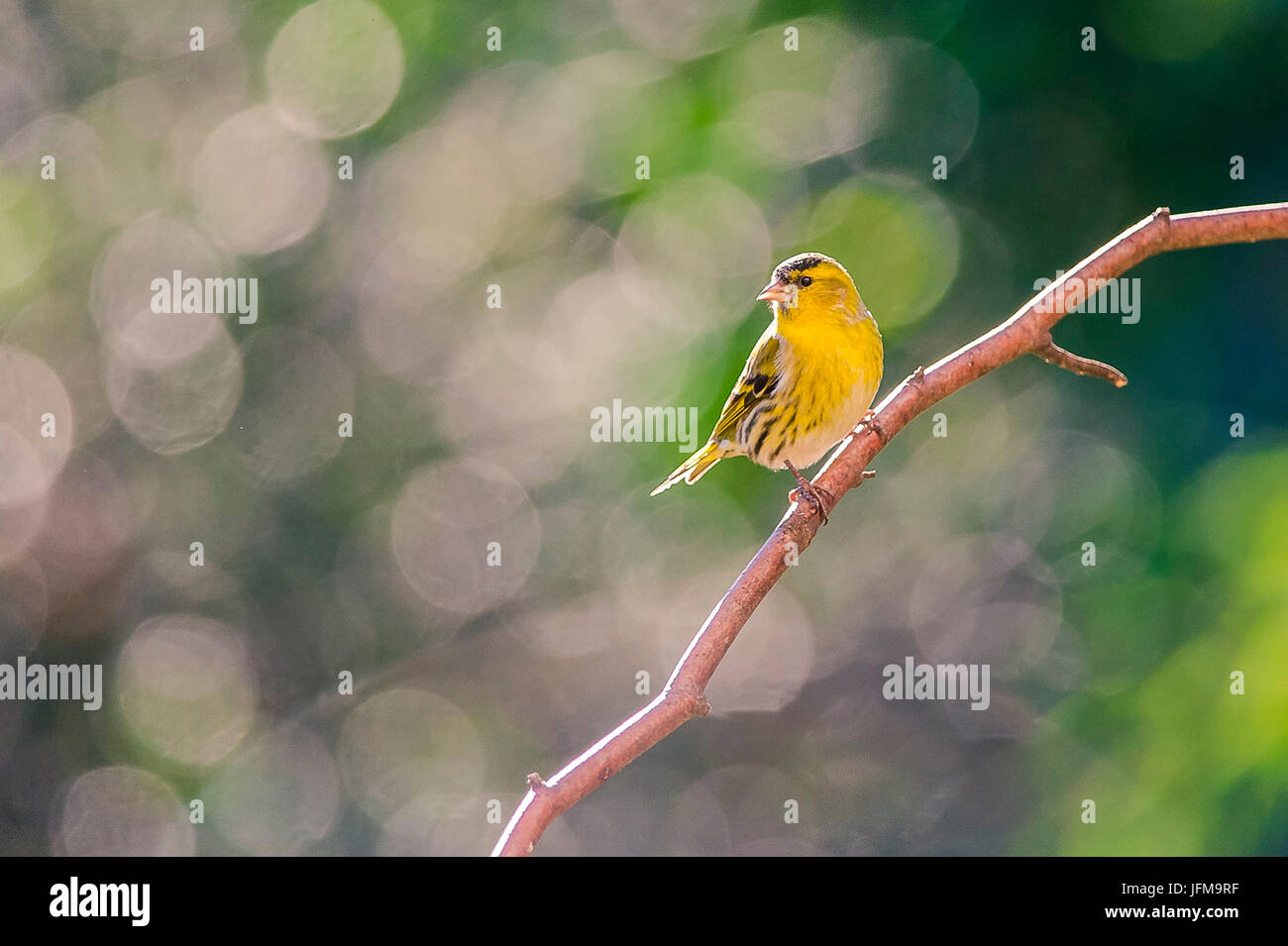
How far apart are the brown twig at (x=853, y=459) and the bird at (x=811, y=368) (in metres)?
1.42

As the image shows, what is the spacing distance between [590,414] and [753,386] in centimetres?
422

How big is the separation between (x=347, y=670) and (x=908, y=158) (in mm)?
6014

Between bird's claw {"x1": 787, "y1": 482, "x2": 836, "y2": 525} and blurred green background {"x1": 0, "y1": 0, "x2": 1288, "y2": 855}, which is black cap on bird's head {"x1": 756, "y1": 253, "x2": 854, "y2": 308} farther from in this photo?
blurred green background {"x1": 0, "y1": 0, "x2": 1288, "y2": 855}

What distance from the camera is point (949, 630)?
8.30 metres

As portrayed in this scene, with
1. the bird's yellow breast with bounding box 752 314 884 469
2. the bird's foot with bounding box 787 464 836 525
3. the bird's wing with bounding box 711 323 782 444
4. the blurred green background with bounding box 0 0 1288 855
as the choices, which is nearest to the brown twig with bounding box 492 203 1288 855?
the bird's foot with bounding box 787 464 836 525

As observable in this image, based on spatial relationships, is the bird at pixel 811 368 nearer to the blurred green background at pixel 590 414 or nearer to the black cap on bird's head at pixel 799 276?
the black cap on bird's head at pixel 799 276

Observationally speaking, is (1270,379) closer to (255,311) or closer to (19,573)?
(255,311)

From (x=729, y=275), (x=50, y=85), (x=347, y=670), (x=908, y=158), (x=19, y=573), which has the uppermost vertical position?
(x=50, y=85)

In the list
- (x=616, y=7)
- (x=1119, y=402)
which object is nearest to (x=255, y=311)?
(x=616, y=7)

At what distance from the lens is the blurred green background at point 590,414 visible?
7512mm

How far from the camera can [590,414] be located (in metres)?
8.88

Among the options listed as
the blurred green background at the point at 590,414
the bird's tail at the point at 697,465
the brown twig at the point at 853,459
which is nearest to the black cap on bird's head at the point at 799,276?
the bird's tail at the point at 697,465

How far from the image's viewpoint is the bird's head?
4504 mm

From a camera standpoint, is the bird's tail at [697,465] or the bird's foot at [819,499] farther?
Result: the bird's tail at [697,465]
